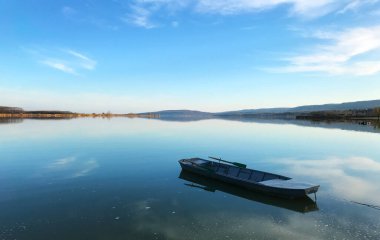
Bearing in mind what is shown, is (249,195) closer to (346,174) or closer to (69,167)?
(346,174)

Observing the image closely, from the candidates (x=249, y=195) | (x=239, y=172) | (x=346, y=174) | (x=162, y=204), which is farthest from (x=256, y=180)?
(x=346, y=174)

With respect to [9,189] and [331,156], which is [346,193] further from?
[9,189]

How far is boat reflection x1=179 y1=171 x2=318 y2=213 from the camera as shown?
61.5ft

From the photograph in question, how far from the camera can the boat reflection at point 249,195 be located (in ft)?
61.5

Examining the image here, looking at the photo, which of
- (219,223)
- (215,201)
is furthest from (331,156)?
(219,223)

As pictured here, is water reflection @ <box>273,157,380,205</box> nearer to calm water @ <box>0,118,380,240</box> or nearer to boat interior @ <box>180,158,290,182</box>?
calm water @ <box>0,118,380,240</box>

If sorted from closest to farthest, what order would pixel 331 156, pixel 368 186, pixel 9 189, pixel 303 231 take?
pixel 303 231, pixel 9 189, pixel 368 186, pixel 331 156

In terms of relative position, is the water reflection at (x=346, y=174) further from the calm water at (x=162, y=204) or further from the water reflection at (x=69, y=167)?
the water reflection at (x=69, y=167)

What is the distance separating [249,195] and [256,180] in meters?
3.29

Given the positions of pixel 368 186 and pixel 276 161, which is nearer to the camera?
pixel 368 186

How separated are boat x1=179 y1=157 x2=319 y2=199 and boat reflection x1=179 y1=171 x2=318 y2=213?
1.09 feet

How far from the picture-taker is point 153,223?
1524cm

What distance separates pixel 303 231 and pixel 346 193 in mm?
9023

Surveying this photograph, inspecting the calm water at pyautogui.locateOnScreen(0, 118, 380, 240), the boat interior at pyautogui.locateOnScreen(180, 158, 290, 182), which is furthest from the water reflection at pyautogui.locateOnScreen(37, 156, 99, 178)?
the boat interior at pyautogui.locateOnScreen(180, 158, 290, 182)
